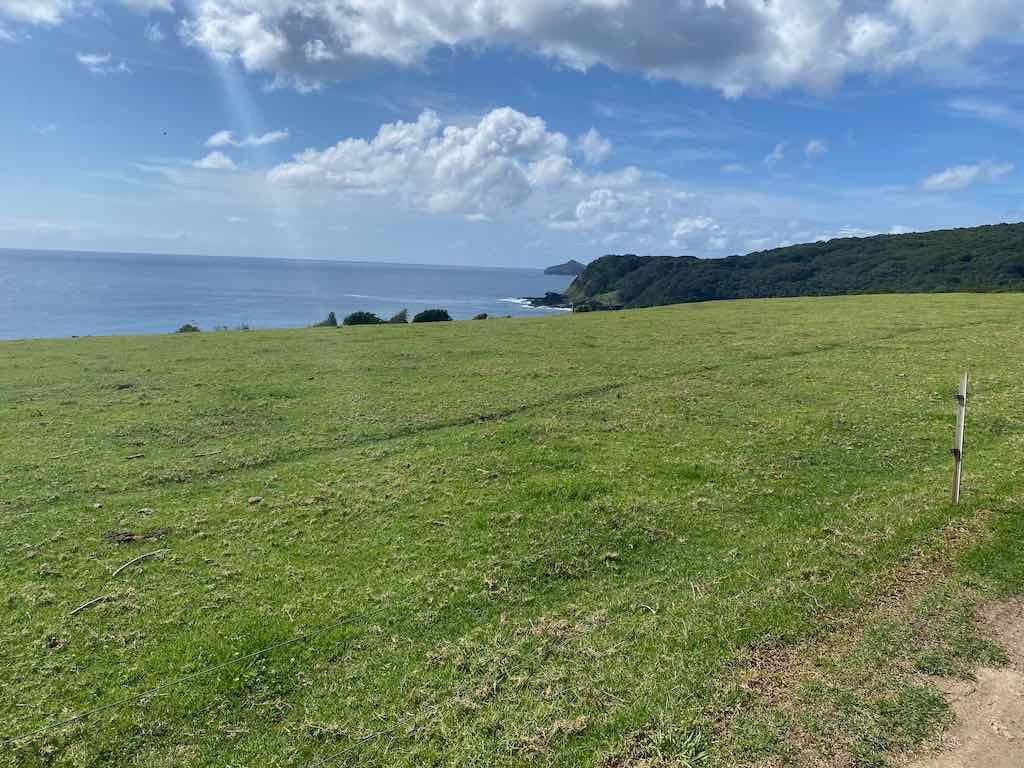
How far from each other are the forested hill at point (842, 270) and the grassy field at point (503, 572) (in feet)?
313

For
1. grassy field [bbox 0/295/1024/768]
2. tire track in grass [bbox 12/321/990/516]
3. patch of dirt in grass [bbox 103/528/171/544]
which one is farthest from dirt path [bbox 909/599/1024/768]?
tire track in grass [bbox 12/321/990/516]

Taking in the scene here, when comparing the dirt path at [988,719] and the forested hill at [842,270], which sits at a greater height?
the forested hill at [842,270]

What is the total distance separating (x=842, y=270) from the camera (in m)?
127

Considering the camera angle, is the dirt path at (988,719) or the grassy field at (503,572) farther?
the grassy field at (503,572)

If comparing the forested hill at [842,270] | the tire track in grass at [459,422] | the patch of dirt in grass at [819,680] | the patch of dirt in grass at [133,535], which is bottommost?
the patch of dirt in grass at [819,680]

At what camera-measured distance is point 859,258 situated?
436 feet

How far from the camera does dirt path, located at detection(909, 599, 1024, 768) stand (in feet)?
14.0

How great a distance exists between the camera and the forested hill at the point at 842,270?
102 meters

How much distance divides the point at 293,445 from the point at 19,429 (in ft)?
21.9

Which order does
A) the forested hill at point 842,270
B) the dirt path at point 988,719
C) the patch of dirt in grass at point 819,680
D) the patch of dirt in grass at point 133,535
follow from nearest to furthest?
1. the dirt path at point 988,719
2. the patch of dirt in grass at point 819,680
3. the patch of dirt in grass at point 133,535
4. the forested hill at point 842,270

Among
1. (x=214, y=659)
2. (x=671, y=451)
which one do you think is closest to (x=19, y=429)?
(x=214, y=659)

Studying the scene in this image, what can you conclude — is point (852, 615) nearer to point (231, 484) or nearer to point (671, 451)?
point (671, 451)

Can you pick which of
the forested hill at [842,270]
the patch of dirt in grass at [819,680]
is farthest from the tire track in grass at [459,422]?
the forested hill at [842,270]

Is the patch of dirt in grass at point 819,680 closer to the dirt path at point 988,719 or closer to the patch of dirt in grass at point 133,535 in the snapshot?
the dirt path at point 988,719
